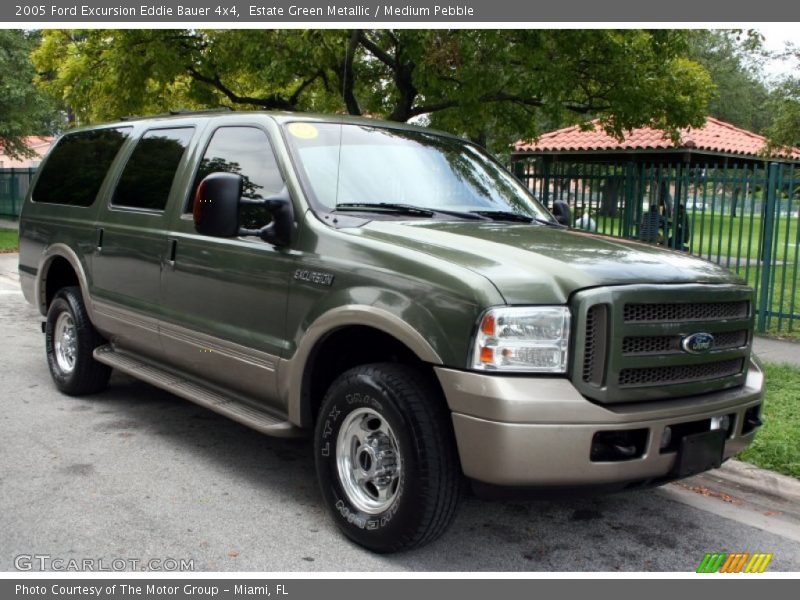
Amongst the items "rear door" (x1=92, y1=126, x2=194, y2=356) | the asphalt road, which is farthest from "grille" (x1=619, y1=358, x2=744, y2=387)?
"rear door" (x1=92, y1=126, x2=194, y2=356)

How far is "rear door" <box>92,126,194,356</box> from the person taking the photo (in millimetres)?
5492

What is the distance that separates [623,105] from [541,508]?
7394mm

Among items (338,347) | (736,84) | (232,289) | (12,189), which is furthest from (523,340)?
(736,84)

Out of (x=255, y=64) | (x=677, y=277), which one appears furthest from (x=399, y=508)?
(x=255, y=64)

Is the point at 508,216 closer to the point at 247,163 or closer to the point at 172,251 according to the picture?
the point at 247,163

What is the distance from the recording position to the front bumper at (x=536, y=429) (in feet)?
11.1

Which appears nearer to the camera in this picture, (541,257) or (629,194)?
(541,257)

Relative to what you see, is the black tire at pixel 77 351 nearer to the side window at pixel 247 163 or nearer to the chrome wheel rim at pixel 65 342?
the chrome wheel rim at pixel 65 342

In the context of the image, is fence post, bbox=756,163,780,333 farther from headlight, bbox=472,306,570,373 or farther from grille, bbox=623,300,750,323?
headlight, bbox=472,306,570,373

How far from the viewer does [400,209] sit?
4.60m

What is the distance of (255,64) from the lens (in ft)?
35.5

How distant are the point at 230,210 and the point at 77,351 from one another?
277cm

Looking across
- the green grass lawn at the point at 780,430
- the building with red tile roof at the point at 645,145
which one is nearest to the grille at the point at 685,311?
the green grass lawn at the point at 780,430

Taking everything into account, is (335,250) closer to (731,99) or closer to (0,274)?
(0,274)
